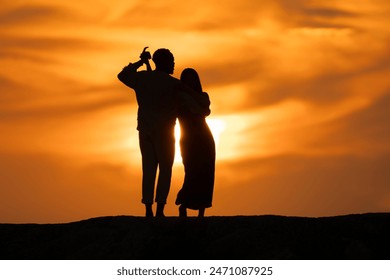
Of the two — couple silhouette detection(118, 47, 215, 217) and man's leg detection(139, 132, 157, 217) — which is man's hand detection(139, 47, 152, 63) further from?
man's leg detection(139, 132, 157, 217)

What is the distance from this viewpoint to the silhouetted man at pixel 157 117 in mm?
23953

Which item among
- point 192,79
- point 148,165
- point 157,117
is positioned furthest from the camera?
point 148,165

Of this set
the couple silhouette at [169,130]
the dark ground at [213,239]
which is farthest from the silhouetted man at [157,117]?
the dark ground at [213,239]

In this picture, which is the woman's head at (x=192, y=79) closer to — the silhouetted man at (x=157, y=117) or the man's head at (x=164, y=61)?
the silhouetted man at (x=157, y=117)

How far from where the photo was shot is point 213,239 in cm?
2253

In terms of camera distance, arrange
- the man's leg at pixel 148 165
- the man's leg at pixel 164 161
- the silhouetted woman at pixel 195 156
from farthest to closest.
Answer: the man's leg at pixel 148 165 → the man's leg at pixel 164 161 → the silhouetted woman at pixel 195 156

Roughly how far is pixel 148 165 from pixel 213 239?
2.35 m

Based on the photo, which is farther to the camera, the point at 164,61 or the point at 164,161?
the point at 164,61

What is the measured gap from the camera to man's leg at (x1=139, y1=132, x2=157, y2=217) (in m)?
24.1

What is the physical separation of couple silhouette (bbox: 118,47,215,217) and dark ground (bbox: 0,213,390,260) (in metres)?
0.80

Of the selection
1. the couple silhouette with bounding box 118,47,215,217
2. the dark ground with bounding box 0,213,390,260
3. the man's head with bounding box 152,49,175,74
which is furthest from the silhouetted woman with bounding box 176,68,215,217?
the dark ground with bounding box 0,213,390,260

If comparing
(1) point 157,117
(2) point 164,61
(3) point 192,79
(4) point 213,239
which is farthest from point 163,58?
(4) point 213,239

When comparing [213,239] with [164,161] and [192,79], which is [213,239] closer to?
[164,161]
